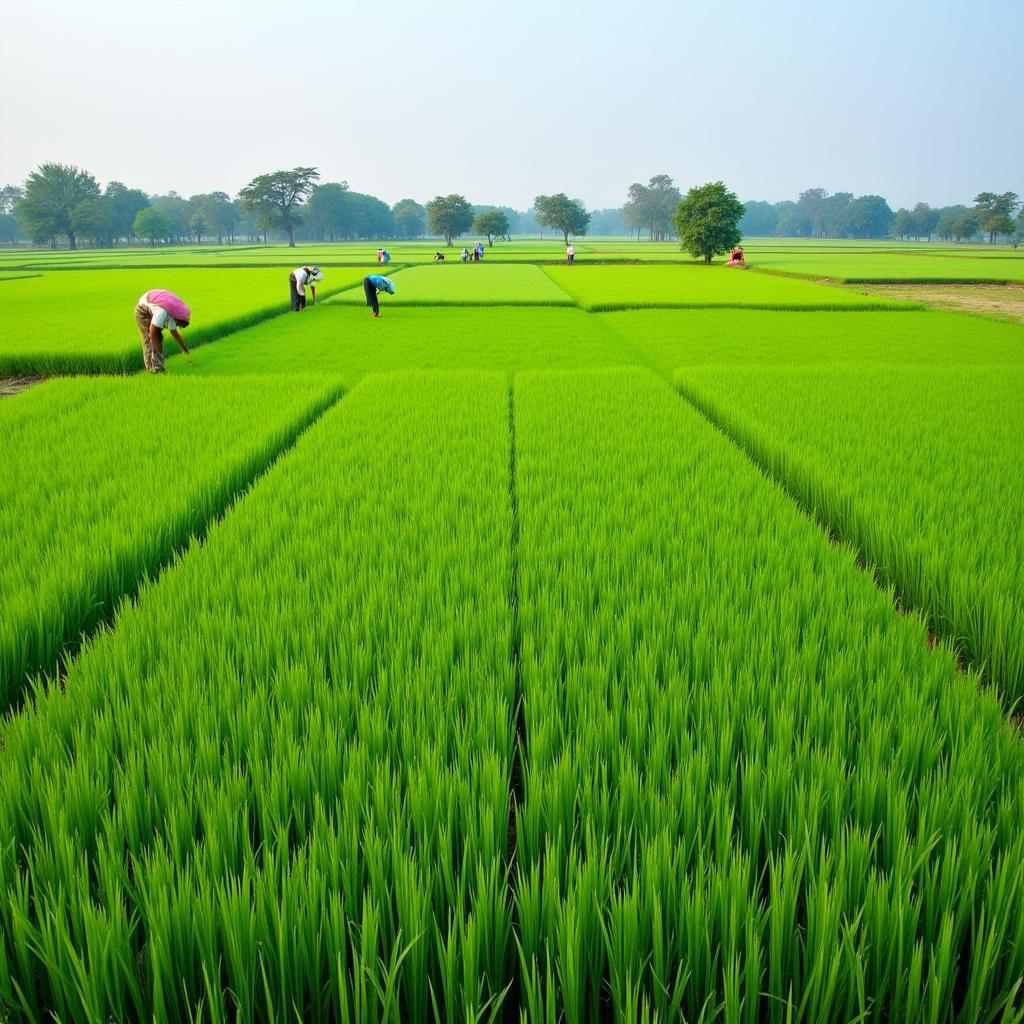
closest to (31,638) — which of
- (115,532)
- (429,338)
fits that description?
(115,532)

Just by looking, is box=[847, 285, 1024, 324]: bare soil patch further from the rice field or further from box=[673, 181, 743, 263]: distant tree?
the rice field

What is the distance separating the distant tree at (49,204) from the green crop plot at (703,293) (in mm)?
90906

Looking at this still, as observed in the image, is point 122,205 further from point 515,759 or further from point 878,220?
point 878,220

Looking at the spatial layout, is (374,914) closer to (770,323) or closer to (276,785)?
(276,785)

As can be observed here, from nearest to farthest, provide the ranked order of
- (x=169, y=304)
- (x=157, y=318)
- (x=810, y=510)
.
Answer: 1. (x=810, y=510)
2. (x=157, y=318)
3. (x=169, y=304)

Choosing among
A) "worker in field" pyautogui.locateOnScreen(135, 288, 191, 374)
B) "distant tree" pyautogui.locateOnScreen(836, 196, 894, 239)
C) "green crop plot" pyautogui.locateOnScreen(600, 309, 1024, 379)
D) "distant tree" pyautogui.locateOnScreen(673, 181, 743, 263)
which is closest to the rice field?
"worker in field" pyautogui.locateOnScreen(135, 288, 191, 374)

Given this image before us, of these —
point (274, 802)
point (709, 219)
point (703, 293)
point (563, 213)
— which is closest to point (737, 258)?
point (709, 219)

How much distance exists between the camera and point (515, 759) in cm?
223

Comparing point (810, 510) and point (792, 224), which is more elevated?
point (792, 224)

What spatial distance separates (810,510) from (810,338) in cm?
1024

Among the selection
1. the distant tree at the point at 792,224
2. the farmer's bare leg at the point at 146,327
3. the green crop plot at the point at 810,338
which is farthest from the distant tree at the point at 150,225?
the distant tree at the point at 792,224

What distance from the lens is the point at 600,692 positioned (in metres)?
2.06

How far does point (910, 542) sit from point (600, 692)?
2.22 meters

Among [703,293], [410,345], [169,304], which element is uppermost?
[703,293]
